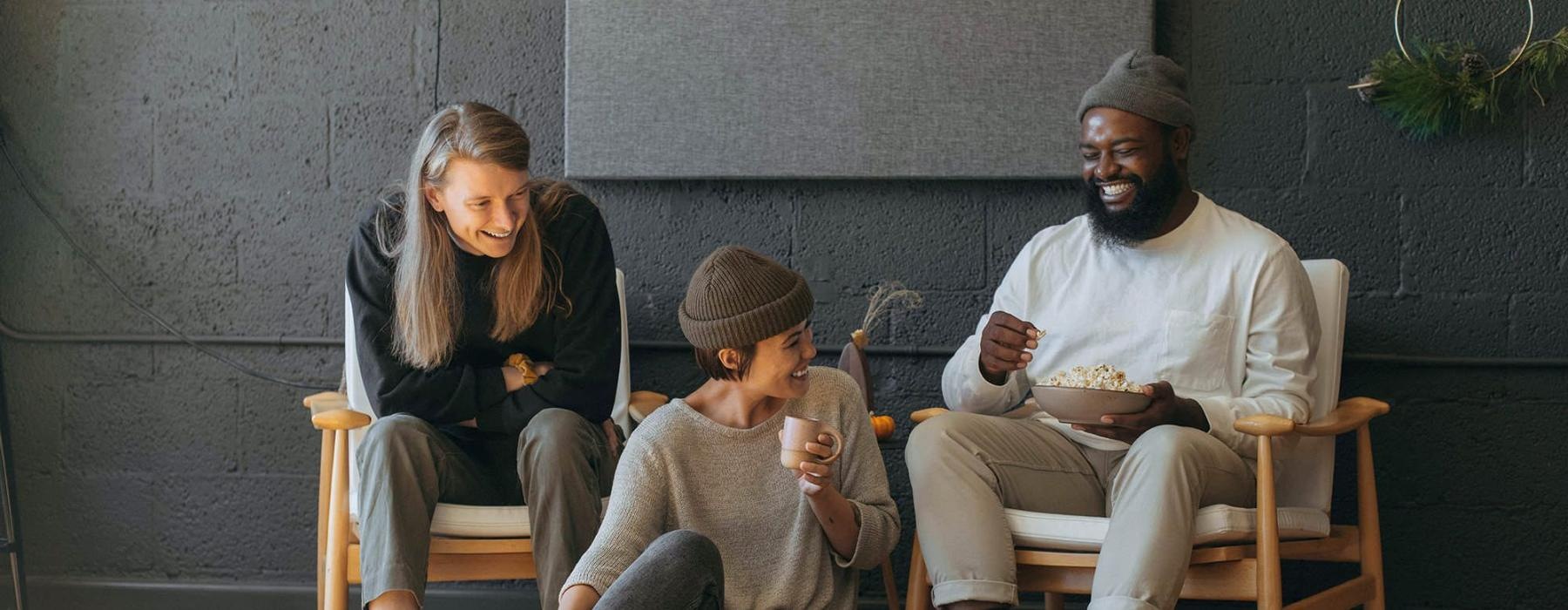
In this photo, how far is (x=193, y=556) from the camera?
10.7 feet

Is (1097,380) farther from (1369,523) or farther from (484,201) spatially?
(484,201)

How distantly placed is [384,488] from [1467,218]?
2.23 m

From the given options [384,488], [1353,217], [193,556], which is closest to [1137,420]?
[1353,217]

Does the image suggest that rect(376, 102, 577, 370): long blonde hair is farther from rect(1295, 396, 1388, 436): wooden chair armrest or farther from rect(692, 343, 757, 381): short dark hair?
rect(1295, 396, 1388, 436): wooden chair armrest

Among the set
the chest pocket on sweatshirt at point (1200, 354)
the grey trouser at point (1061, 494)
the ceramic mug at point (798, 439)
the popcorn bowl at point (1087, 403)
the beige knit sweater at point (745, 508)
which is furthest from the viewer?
the chest pocket on sweatshirt at point (1200, 354)

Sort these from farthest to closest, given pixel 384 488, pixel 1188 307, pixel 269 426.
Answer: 1. pixel 269 426
2. pixel 1188 307
3. pixel 384 488

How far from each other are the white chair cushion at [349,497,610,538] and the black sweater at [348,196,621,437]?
6.4 inches

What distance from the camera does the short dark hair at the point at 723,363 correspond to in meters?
1.91

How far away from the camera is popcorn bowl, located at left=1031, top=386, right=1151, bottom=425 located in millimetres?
2232

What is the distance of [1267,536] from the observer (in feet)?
7.06

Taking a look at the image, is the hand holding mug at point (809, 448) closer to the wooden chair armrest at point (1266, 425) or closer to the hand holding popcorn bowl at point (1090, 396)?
the hand holding popcorn bowl at point (1090, 396)

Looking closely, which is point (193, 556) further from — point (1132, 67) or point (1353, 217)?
point (1353, 217)

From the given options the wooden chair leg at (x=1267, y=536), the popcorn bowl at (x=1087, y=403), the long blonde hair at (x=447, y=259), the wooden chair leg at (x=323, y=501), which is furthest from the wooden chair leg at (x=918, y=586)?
the wooden chair leg at (x=323, y=501)

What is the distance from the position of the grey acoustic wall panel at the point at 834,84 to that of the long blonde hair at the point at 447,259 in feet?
1.86
